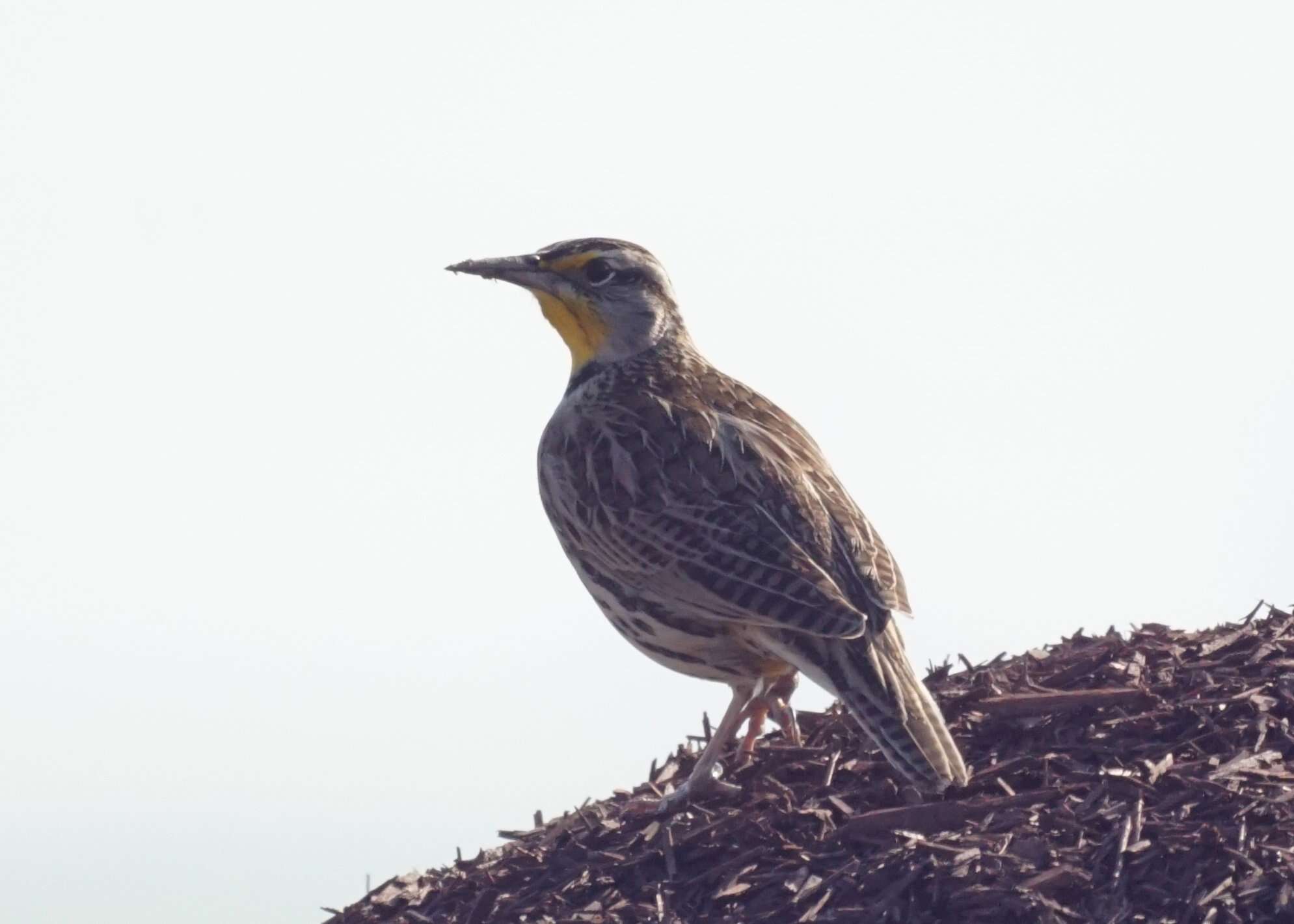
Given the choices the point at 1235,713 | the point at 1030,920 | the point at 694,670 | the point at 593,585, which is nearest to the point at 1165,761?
the point at 1235,713

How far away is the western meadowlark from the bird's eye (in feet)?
0.05

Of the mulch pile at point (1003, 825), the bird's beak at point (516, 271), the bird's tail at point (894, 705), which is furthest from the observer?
the bird's beak at point (516, 271)

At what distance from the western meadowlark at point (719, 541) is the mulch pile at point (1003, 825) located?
28cm

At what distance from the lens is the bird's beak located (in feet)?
32.0

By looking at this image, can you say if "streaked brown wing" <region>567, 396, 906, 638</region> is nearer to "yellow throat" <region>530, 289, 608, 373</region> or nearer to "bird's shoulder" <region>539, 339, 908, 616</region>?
"bird's shoulder" <region>539, 339, 908, 616</region>

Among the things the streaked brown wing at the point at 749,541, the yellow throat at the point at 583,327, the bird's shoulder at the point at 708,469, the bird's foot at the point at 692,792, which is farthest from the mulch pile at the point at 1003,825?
the yellow throat at the point at 583,327

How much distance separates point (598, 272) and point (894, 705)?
329 cm

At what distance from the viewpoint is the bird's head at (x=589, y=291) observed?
982 centimetres

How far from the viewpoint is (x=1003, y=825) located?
702cm

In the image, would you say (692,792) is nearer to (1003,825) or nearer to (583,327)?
(1003,825)

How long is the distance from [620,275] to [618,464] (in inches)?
59.2

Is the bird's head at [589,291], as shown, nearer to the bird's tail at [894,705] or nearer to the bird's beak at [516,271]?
the bird's beak at [516,271]

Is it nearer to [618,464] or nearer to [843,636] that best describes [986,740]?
[843,636]

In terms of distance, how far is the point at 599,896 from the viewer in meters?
7.46
